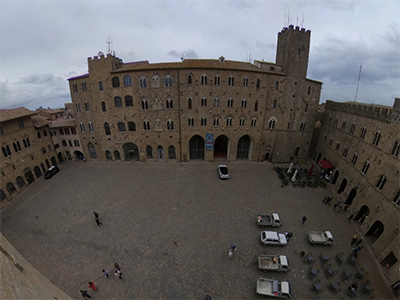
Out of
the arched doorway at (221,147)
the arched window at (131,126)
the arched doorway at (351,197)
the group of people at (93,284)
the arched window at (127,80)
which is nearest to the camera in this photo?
the group of people at (93,284)

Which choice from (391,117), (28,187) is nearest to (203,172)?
(391,117)

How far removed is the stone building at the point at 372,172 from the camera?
17.0 meters

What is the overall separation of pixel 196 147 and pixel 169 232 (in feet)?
61.3

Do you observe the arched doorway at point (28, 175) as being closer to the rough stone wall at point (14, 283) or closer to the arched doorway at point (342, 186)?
the rough stone wall at point (14, 283)

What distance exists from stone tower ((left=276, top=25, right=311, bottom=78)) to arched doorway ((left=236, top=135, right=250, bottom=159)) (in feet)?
43.3

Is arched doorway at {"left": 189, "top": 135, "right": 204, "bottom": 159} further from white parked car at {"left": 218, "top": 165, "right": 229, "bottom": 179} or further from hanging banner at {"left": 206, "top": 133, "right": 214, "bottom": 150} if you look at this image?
white parked car at {"left": 218, "top": 165, "right": 229, "bottom": 179}

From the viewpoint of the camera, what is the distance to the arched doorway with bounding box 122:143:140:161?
1372 inches

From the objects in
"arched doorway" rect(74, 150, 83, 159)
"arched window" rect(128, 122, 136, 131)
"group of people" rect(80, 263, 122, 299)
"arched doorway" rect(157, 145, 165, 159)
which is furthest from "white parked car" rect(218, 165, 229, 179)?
"arched doorway" rect(74, 150, 83, 159)

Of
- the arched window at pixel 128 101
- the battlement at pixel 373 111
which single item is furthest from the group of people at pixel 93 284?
the battlement at pixel 373 111

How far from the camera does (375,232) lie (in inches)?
766

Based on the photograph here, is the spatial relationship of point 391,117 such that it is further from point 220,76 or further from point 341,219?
point 220,76

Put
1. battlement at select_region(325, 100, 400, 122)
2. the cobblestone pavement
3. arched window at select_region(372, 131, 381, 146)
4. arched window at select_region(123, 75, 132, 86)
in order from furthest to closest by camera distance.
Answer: arched window at select_region(123, 75, 132, 86)
arched window at select_region(372, 131, 381, 146)
battlement at select_region(325, 100, 400, 122)
the cobblestone pavement

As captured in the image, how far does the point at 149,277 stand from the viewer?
15.4m

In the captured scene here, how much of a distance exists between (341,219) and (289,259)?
10.1 m
